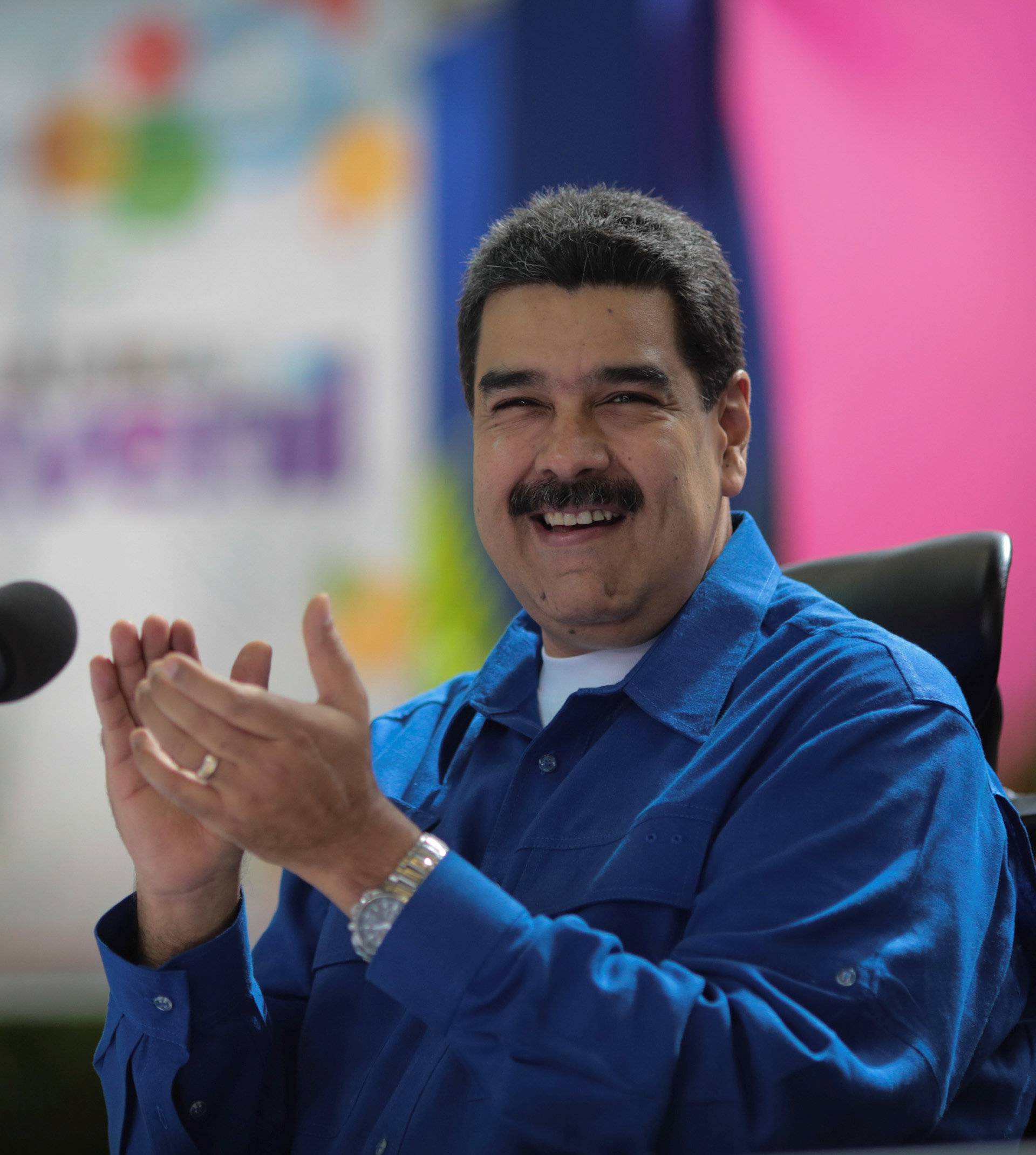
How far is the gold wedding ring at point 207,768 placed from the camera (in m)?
1.00

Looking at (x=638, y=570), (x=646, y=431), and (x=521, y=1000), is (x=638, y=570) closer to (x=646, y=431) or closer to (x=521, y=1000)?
(x=646, y=431)

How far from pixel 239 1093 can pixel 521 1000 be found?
1.74 ft

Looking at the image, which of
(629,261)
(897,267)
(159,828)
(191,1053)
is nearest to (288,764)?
(159,828)

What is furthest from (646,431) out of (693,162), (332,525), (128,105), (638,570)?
(128,105)

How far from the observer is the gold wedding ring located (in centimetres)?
100

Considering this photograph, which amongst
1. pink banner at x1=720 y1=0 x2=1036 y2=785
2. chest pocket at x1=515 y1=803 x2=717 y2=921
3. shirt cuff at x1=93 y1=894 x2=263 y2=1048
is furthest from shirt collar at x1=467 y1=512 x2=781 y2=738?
pink banner at x1=720 y1=0 x2=1036 y2=785

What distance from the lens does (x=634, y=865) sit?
1.19 meters

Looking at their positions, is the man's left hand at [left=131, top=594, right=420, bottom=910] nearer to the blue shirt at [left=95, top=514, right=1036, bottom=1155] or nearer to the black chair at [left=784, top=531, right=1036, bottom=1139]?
the blue shirt at [left=95, top=514, right=1036, bottom=1155]

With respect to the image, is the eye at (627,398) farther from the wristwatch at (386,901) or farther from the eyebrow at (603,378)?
the wristwatch at (386,901)

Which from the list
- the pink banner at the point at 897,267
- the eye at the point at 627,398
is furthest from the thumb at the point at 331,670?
the pink banner at the point at 897,267

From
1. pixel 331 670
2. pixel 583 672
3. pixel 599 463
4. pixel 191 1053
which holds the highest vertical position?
pixel 599 463

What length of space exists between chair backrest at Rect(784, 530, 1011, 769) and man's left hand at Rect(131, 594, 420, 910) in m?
0.76

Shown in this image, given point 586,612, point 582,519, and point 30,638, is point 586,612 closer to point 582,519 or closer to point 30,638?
point 582,519

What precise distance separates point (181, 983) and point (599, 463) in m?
0.73
